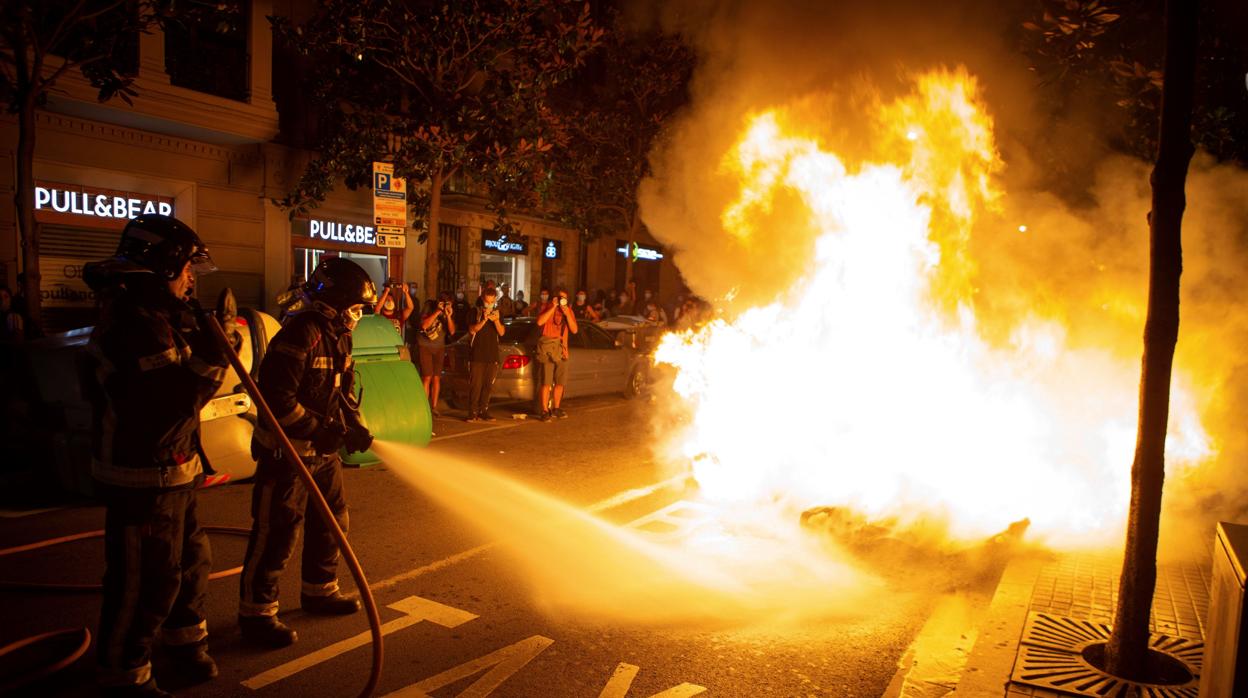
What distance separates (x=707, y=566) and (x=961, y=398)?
10.6 feet

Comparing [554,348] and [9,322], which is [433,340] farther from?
[9,322]

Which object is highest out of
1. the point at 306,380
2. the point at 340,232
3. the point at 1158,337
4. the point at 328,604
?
the point at 340,232

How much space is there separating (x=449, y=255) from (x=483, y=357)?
11.6 m

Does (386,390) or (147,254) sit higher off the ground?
(147,254)

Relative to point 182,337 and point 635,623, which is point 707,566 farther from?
point 182,337

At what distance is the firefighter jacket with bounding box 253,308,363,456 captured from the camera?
4.34m

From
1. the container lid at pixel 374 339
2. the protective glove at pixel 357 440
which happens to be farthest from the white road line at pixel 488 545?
the container lid at pixel 374 339

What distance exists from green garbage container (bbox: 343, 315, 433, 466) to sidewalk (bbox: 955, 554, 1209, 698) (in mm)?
5885

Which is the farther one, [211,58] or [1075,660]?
[211,58]

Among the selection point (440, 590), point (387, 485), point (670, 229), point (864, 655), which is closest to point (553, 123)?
point (670, 229)

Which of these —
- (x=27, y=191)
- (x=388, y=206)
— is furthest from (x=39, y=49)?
(x=388, y=206)

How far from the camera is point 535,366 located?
12664 mm

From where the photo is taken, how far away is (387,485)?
8.06 meters

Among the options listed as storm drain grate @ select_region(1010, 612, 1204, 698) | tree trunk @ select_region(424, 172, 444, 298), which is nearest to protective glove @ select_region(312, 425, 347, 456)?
storm drain grate @ select_region(1010, 612, 1204, 698)
